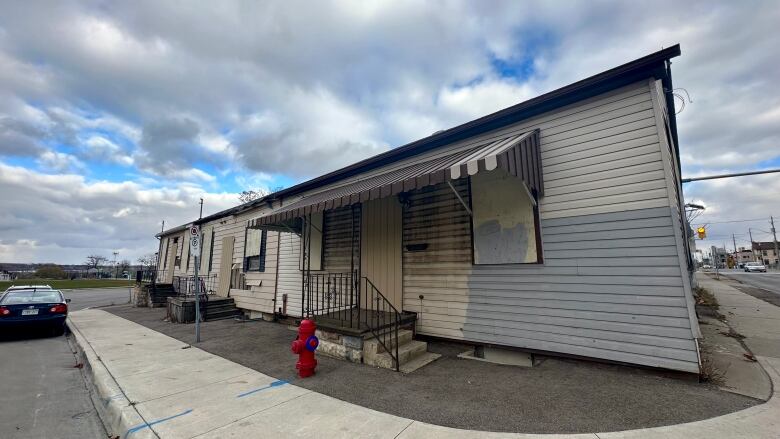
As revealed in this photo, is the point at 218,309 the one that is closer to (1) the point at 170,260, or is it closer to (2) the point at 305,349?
(2) the point at 305,349

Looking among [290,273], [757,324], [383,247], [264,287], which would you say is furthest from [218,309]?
[757,324]

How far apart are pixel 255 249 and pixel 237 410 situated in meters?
8.16

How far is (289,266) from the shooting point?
31.5ft

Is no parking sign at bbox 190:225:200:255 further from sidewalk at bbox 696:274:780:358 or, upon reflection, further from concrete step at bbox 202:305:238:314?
sidewalk at bbox 696:274:780:358

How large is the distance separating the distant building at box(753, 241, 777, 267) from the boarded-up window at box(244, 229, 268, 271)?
4335 inches

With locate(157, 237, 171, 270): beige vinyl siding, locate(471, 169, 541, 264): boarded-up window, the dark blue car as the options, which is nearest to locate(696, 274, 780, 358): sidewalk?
locate(471, 169, 541, 264): boarded-up window

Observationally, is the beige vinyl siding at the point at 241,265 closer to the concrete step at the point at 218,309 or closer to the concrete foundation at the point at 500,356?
the concrete step at the point at 218,309

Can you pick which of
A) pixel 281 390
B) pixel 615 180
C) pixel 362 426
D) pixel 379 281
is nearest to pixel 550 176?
pixel 615 180

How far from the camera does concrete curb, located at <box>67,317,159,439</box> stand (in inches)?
133

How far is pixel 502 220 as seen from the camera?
5.43 meters

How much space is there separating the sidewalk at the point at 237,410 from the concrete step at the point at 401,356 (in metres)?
1.21

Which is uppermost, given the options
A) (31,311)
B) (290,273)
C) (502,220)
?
(502,220)

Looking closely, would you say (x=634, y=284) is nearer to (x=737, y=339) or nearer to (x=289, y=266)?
(x=737, y=339)

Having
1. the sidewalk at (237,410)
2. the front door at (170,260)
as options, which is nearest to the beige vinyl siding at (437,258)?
the sidewalk at (237,410)
